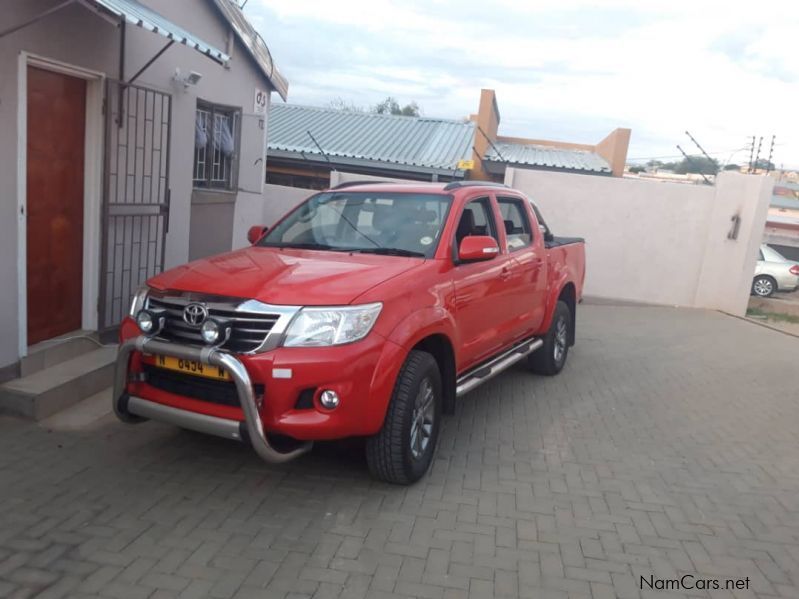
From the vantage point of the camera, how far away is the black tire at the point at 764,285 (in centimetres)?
1870

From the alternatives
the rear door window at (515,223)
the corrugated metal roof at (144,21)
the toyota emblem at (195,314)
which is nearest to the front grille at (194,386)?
the toyota emblem at (195,314)

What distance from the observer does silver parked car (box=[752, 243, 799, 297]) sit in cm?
1864

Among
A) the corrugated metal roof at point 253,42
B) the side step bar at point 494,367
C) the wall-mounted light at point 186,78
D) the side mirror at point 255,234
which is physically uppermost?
the corrugated metal roof at point 253,42

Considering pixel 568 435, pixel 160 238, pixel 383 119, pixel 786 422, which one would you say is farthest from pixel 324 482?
pixel 383 119

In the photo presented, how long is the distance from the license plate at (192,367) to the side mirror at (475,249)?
6.16ft

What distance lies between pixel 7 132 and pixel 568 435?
4785 mm

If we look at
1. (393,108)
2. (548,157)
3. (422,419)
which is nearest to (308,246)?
(422,419)

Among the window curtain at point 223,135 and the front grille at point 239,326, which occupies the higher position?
the window curtain at point 223,135

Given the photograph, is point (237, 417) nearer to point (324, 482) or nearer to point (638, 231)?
point (324, 482)

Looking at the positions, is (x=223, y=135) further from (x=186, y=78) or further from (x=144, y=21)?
(x=144, y=21)

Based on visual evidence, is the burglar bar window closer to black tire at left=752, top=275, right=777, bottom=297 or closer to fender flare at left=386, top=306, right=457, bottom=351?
fender flare at left=386, top=306, right=457, bottom=351

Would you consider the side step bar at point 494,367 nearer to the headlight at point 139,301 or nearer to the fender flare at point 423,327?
the fender flare at point 423,327

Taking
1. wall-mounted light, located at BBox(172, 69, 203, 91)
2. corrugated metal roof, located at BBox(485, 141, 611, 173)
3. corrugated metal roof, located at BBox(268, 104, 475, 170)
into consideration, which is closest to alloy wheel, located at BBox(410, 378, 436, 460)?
wall-mounted light, located at BBox(172, 69, 203, 91)

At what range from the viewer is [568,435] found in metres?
5.82
